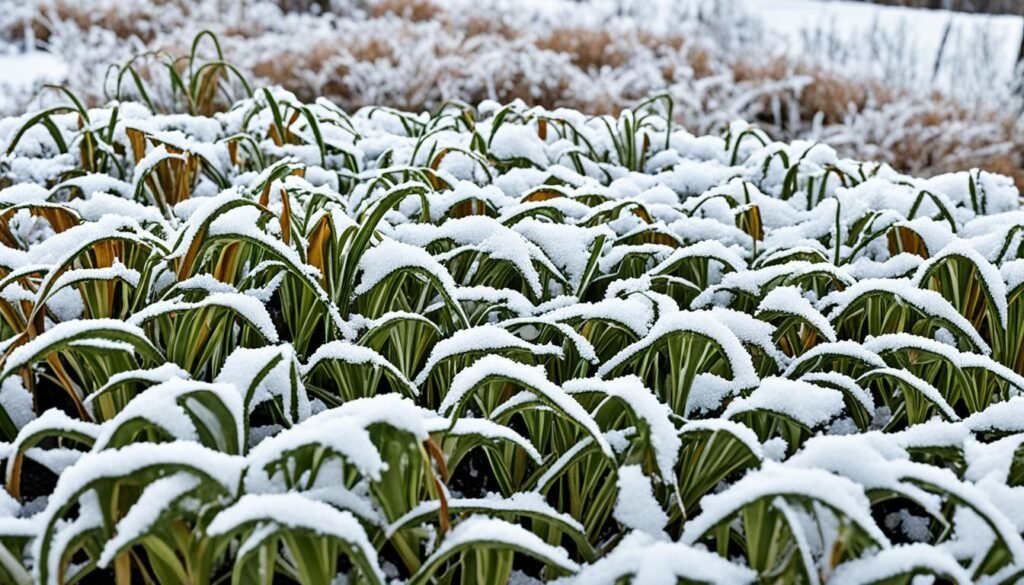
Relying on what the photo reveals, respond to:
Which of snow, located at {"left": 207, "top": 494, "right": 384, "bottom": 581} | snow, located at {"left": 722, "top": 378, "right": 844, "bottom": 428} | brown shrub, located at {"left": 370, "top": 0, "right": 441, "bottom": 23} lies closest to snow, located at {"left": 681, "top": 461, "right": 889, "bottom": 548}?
snow, located at {"left": 722, "top": 378, "right": 844, "bottom": 428}

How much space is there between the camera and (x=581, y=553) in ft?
3.28

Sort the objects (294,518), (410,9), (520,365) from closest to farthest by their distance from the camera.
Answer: (294,518)
(520,365)
(410,9)

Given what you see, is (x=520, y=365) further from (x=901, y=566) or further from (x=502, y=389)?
(x=901, y=566)

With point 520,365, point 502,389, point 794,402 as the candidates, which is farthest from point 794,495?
point 502,389

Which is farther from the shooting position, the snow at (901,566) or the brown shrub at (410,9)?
the brown shrub at (410,9)

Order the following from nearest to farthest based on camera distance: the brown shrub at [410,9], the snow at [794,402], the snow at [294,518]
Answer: the snow at [294,518], the snow at [794,402], the brown shrub at [410,9]

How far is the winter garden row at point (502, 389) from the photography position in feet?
2.75

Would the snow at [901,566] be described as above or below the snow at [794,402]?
below

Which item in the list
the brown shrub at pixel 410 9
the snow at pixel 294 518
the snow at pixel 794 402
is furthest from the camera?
the brown shrub at pixel 410 9

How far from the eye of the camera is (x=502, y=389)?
3.81 feet

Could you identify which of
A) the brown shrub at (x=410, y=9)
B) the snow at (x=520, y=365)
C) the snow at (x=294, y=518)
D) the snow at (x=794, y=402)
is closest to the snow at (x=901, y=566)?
the snow at (x=520, y=365)

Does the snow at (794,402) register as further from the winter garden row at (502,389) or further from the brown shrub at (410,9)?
the brown shrub at (410,9)

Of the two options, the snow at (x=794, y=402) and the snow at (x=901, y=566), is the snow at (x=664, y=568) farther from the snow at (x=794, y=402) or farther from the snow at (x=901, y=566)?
the snow at (x=794, y=402)

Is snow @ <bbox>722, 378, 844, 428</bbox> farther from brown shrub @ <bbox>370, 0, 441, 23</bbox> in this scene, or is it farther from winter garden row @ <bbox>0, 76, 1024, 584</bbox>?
brown shrub @ <bbox>370, 0, 441, 23</bbox>
